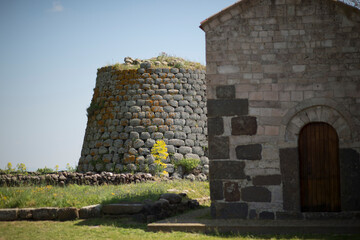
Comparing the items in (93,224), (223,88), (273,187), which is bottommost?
(93,224)

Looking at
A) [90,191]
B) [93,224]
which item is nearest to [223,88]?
[93,224]

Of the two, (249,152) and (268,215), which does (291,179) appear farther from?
(249,152)

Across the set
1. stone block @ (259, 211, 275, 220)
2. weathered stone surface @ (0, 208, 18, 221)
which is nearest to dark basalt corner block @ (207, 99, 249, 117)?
stone block @ (259, 211, 275, 220)

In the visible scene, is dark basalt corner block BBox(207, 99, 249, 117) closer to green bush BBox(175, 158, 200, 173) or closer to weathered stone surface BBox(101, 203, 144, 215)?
weathered stone surface BBox(101, 203, 144, 215)

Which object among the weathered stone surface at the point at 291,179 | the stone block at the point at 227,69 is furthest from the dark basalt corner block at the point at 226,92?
the weathered stone surface at the point at 291,179

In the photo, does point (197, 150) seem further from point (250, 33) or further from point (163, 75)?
point (250, 33)

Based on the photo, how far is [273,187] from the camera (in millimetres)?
8398

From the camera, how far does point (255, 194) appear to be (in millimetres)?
8430

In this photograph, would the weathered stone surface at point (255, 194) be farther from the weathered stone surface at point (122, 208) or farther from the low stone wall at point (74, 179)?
the low stone wall at point (74, 179)

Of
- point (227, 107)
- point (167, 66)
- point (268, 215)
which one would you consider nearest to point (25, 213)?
point (227, 107)

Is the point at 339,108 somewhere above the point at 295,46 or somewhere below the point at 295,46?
below

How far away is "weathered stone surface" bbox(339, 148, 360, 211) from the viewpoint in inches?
324

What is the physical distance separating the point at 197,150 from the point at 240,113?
7758mm

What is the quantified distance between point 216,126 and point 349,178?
2.82 m
